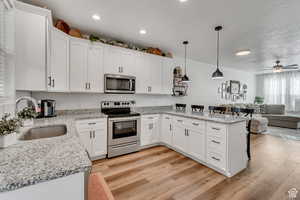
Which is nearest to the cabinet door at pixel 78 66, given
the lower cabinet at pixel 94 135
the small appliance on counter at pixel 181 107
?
the lower cabinet at pixel 94 135

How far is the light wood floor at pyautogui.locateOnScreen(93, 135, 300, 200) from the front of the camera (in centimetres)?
192

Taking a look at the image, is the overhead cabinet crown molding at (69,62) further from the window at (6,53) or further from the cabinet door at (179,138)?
the cabinet door at (179,138)

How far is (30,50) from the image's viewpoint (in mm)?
1890

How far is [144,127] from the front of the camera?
347 cm

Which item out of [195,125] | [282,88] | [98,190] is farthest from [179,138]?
[282,88]

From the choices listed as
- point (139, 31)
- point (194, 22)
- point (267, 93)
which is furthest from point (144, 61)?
point (267, 93)

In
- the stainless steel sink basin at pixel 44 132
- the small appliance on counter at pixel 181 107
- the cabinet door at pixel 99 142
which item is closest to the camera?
the stainless steel sink basin at pixel 44 132

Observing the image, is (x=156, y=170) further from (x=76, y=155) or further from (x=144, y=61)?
(x=144, y=61)

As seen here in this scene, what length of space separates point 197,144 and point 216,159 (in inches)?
17.4

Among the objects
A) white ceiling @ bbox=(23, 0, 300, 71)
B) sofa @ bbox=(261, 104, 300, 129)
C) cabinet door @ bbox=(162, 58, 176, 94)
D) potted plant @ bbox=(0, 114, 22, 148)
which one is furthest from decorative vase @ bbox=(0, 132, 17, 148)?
sofa @ bbox=(261, 104, 300, 129)

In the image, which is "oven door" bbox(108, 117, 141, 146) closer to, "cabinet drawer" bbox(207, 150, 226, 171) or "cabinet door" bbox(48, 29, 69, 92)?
"cabinet door" bbox(48, 29, 69, 92)

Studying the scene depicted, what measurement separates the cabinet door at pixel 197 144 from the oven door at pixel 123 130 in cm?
123

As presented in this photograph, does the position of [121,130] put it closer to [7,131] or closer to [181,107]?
[181,107]

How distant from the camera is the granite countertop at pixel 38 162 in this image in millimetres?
638
